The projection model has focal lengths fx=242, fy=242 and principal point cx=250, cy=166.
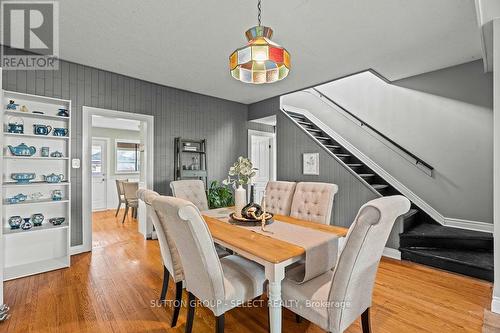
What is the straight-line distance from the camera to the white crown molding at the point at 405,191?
3504mm

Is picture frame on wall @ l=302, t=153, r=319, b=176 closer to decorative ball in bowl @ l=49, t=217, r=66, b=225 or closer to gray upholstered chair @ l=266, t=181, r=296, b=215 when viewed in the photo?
gray upholstered chair @ l=266, t=181, r=296, b=215

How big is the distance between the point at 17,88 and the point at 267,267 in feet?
12.3

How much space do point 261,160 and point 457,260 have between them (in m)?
4.00

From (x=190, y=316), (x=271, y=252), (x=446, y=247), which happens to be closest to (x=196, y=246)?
(x=271, y=252)

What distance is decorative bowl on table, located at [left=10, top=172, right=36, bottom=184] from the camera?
2914 millimetres

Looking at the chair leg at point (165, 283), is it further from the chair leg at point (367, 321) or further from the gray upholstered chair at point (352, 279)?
the chair leg at point (367, 321)

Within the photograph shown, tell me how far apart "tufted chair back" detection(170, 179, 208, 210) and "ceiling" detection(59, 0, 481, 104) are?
1.66 meters

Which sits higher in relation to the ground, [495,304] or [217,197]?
[217,197]

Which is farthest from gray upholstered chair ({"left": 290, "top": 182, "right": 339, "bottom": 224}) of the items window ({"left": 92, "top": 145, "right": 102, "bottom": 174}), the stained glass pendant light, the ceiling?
window ({"left": 92, "top": 145, "right": 102, "bottom": 174})

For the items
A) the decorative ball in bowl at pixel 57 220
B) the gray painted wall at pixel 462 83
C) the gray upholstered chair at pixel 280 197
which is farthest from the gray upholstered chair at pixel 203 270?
the gray painted wall at pixel 462 83

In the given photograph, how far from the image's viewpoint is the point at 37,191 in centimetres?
319

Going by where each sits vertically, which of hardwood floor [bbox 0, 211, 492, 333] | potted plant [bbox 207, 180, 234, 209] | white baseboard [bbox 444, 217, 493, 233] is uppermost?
potted plant [bbox 207, 180, 234, 209]

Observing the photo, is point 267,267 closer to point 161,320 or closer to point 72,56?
point 161,320

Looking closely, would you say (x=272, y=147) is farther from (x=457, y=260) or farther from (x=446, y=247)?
(x=457, y=260)
